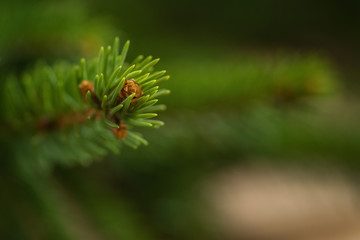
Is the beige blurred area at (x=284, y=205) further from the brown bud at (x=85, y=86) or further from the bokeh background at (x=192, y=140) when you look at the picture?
the brown bud at (x=85, y=86)

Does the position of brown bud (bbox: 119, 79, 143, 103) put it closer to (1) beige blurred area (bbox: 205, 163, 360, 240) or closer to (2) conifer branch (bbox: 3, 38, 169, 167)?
(2) conifer branch (bbox: 3, 38, 169, 167)

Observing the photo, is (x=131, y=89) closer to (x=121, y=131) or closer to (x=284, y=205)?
(x=121, y=131)

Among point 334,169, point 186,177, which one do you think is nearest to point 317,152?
point 334,169

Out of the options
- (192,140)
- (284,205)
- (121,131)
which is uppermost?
(284,205)

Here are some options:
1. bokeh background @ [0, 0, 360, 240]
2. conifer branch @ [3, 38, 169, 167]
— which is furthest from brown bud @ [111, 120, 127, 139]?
bokeh background @ [0, 0, 360, 240]

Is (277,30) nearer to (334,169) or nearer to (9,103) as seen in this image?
(334,169)

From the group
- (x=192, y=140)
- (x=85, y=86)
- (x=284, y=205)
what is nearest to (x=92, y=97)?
(x=85, y=86)

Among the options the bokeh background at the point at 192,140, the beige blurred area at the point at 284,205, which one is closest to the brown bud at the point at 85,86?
the bokeh background at the point at 192,140
